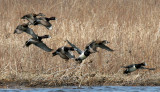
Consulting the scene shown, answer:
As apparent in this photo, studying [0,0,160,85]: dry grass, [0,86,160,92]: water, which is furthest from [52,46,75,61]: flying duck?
[0,86,160,92]: water

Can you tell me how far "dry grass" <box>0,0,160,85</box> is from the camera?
6.88 meters

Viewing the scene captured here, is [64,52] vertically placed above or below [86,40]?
below

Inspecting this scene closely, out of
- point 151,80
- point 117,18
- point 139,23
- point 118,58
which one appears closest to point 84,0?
point 117,18

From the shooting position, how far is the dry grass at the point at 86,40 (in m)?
6.88

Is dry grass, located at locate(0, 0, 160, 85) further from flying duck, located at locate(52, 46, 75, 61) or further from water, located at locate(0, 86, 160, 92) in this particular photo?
flying duck, located at locate(52, 46, 75, 61)

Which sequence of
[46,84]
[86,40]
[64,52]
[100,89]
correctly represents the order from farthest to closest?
[86,40]
[46,84]
[100,89]
[64,52]

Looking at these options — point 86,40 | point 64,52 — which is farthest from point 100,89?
point 86,40

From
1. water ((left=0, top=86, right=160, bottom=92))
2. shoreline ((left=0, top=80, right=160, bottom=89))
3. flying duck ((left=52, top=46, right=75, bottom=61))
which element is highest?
flying duck ((left=52, top=46, right=75, bottom=61))

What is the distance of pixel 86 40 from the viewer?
7.71 meters

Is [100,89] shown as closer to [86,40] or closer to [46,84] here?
[46,84]

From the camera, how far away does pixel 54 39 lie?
7770mm

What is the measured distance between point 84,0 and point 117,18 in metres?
1.15

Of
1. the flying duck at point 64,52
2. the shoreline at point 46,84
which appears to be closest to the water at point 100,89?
the shoreline at point 46,84

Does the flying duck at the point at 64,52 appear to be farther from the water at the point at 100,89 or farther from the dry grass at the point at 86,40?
the water at the point at 100,89
